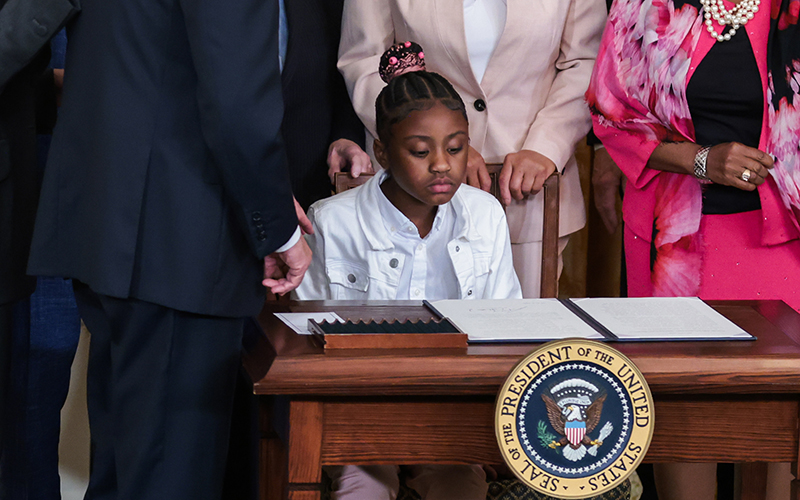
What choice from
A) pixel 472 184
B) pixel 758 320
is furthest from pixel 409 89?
pixel 758 320

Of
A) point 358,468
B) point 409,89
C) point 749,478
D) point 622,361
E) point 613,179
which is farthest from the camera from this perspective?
point 613,179

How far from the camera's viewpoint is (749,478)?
1.75 m

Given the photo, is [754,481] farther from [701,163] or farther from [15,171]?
[15,171]

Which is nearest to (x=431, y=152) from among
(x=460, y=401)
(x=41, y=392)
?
(x=460, y=401)

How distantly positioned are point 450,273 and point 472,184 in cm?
25

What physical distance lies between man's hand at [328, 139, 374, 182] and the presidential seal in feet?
3.61

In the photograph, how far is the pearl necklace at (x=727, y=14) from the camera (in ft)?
6.21

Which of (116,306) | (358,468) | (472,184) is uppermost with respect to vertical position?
(472,184)

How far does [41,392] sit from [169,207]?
91cm

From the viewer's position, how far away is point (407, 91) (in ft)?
6.66

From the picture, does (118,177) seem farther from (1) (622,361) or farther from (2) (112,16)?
(1) (622,361)

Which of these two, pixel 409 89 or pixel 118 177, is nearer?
pixel 118 177

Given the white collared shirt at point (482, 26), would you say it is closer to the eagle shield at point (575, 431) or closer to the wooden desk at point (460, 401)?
the wooden desk at point (460, 401)

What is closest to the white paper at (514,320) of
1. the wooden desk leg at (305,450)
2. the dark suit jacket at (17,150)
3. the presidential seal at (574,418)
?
the presidential seal at (574,418)
